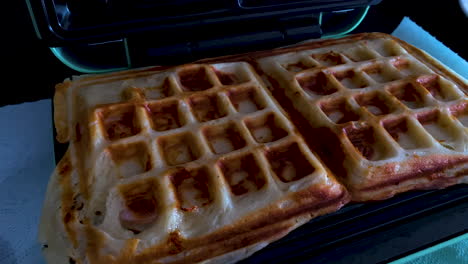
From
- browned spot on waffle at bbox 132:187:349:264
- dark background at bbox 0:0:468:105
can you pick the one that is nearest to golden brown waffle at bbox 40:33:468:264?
browned spot on waffle at bbox 132:187:349:264

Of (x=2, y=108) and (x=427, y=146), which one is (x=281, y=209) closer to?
(x=427, y=146)

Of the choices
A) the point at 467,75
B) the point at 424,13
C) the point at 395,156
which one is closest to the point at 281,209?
the point at 395,156

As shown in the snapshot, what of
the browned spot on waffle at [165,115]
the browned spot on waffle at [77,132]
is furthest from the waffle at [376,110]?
the browned spot on waffle at [77,132]

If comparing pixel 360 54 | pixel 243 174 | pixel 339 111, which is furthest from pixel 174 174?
pixel 360 54

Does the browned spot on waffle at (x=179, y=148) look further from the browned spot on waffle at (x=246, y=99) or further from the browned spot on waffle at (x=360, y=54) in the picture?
the browned spot on waffle at (x=360, y=54)

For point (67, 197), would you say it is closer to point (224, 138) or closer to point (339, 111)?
point (224, 138)

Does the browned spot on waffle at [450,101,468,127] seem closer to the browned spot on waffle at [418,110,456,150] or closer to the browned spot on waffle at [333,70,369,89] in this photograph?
the browned spot on waffle at [418,110,456,150]
